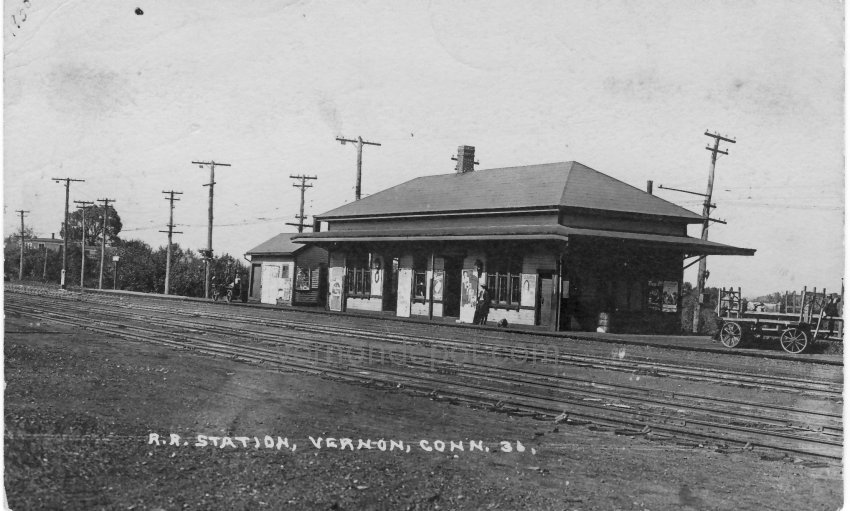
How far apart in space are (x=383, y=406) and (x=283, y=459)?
273 centimetres

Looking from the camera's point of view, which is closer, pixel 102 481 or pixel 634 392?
pixel 102 481

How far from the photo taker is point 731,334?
21062mm

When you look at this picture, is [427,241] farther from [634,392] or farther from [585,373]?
[634,392]

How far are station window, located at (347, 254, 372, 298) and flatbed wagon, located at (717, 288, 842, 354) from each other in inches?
538

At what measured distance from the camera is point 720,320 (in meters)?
21.5

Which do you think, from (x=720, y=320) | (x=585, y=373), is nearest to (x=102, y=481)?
(x=585, y=373)

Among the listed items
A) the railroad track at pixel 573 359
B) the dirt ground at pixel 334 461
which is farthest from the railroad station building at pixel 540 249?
the dirt ground at pixel 334 461

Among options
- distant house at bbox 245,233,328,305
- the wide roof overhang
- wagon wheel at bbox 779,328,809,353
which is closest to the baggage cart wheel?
wagon wheel at bbox 779,328,809,353

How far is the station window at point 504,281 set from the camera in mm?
25812

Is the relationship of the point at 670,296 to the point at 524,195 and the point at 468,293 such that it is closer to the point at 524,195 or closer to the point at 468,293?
the point at 524,195

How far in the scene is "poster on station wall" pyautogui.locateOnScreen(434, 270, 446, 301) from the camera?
87.5 ft

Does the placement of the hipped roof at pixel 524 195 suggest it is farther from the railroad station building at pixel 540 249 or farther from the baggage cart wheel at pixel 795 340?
the baggage cart wheel at pixel 795 340

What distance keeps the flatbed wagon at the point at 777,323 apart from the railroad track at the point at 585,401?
321 inches

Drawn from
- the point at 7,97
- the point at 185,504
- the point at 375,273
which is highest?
the point at 7,97
